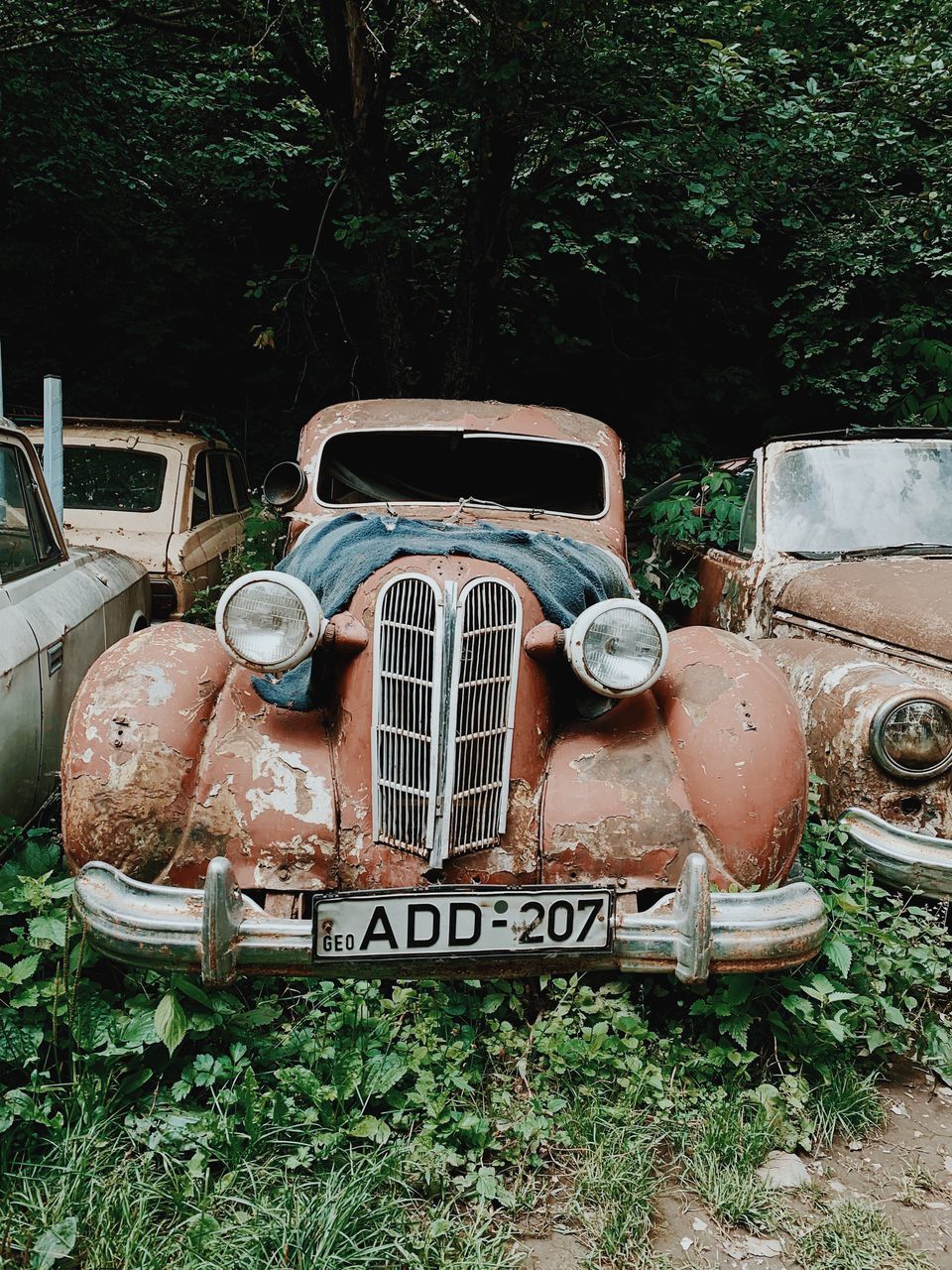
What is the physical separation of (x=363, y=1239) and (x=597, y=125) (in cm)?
682

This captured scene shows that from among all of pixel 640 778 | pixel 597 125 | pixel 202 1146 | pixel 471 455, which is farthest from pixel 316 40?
pixel 202 1146

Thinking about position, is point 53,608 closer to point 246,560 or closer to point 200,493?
point 246,560

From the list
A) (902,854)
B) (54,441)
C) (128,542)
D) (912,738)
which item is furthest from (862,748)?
(128,542)

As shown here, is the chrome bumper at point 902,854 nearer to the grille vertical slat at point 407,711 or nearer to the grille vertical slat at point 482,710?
the grille vertical slat at point 482,710

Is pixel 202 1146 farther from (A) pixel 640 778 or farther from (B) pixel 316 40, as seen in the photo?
(B) pixel 316 40

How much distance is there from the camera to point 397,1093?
2551 mm

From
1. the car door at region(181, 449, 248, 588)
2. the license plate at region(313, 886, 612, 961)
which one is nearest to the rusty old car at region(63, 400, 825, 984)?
the license plate at region(313, 886, 612, 961)

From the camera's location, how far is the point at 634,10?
6.35m

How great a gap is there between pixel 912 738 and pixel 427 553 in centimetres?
169

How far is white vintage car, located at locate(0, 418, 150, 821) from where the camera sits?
3195mm

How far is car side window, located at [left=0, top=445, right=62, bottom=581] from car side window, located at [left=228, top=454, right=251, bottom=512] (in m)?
4.08

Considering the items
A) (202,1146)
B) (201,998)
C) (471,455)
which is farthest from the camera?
(471,455)

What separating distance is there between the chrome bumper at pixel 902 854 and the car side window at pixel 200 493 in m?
5.10

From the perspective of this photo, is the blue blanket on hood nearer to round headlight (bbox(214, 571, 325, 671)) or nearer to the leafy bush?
round headlight (bbox(214, 571, 325, 671))
